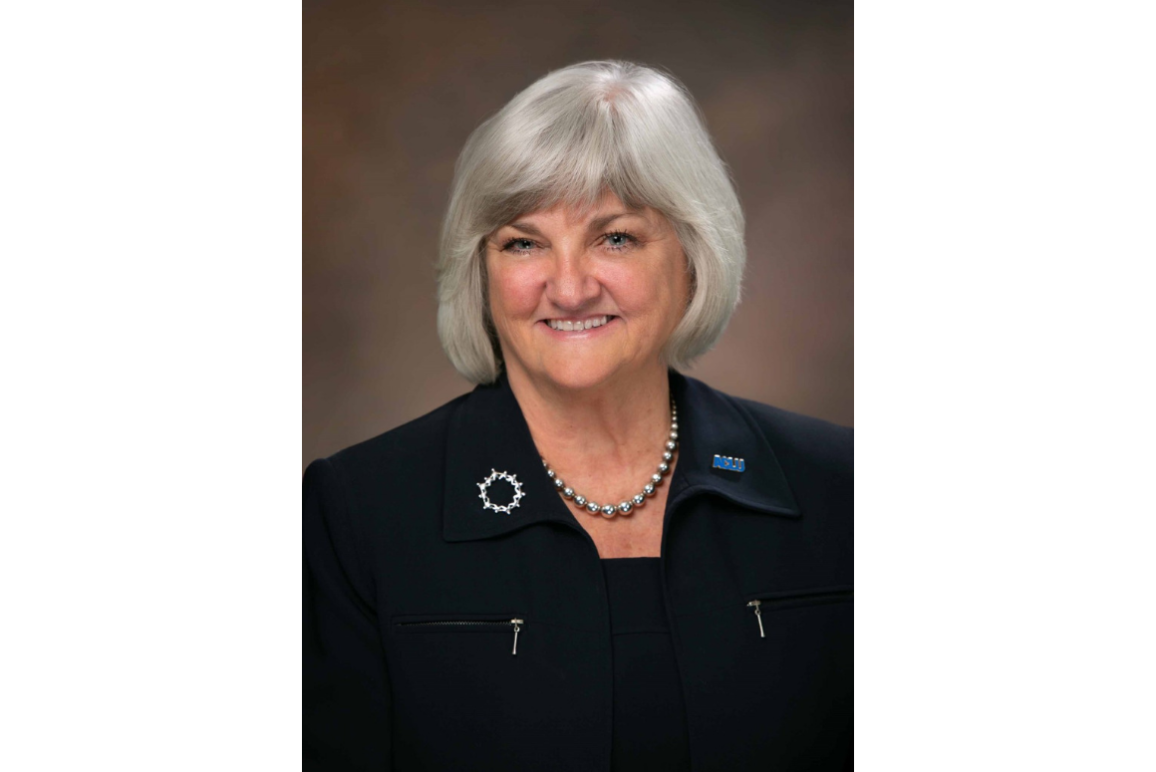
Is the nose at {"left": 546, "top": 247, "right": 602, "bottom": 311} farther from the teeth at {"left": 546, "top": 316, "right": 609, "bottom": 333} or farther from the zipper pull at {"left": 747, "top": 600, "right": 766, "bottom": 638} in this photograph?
the zipper pull at {"left": 747, "top": 600, "right": 766, "bottom": 638}

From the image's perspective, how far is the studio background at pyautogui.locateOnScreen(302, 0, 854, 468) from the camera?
1.96m

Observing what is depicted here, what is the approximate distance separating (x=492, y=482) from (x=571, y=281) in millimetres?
450

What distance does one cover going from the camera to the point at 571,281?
193 centimetres

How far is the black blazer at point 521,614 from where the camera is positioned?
1862mm

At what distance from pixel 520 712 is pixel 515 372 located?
0.72 meters

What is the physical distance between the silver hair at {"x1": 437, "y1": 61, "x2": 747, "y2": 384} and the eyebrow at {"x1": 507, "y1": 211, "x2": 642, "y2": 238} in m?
0.02

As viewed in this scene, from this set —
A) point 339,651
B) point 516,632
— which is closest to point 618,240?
point 516,632

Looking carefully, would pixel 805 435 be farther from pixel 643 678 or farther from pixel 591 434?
pixel 643 678

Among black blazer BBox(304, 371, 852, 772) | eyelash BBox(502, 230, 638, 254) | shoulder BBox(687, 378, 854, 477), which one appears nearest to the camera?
black blazer BBox(304, 371, 852, 772)

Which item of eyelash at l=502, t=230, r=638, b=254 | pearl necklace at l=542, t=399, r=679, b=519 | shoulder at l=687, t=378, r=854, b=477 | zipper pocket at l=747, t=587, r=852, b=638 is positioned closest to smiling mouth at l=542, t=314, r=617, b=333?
eyelash at l=502, t=230, r=638, b=254

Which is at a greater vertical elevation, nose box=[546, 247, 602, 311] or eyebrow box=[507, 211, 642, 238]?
eyebrow box=[507, 211, 642, 238]

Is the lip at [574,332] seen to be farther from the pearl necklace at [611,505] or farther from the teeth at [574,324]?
the pearl necklace at [611,505]

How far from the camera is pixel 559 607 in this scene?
1.89 meters
